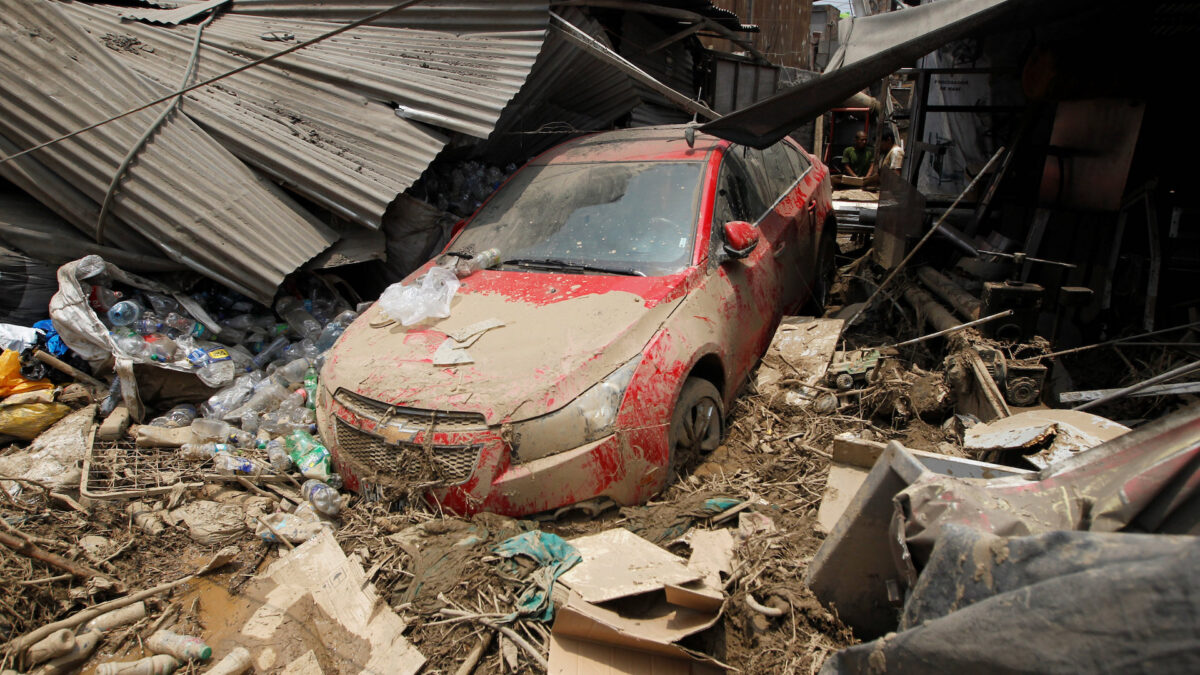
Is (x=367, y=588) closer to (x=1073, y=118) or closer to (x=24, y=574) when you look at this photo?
(x=24, y=574)

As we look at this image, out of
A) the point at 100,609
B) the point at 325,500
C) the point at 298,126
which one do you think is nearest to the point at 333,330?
the point at 298,126

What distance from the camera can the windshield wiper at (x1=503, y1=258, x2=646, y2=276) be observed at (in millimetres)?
3623

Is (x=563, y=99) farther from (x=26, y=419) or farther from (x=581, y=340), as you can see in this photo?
(x=26, y=419)

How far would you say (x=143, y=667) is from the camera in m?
2.34

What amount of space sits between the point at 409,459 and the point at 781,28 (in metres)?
17.5

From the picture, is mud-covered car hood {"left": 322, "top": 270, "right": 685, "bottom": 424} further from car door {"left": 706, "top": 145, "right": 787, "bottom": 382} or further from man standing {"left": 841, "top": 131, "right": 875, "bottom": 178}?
man standing {"left": 841, "top": 131, "right": 875, "bottom": 178}

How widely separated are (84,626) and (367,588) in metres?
1.11

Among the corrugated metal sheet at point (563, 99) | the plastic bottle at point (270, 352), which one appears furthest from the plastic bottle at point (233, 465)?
the corrugated metal sheet at point (563, 99)

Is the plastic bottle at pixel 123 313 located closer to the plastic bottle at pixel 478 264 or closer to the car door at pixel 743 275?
the plastic bottle at pixel 478 264

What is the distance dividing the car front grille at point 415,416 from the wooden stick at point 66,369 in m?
2.42

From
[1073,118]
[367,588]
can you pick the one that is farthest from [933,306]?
[367,588]

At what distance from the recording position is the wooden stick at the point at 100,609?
240 centimetres

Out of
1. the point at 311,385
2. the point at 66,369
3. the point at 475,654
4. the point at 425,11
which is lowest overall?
the point at 475,654

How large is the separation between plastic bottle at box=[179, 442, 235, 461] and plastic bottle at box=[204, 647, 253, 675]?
1.65m
